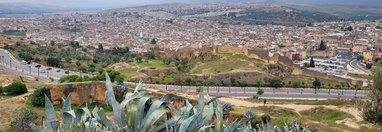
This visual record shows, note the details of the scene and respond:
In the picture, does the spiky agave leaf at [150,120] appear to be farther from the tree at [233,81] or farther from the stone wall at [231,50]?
the stone wall at [231,50]

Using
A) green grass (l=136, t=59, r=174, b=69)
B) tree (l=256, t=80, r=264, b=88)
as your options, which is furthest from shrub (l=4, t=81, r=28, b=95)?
green grass (l=136, t=59, r=174, b=69)

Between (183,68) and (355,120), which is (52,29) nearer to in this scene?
(183,68)

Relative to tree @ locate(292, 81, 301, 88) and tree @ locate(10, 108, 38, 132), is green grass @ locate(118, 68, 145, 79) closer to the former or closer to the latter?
tree @ locate(292, 81, 301, 88)

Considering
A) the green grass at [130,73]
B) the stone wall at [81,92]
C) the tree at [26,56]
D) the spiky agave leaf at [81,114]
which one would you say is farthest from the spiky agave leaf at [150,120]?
the tree at [26,56]

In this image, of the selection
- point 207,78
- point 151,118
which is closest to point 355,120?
point 151,118

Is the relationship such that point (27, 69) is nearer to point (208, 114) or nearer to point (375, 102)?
point (375, 102)

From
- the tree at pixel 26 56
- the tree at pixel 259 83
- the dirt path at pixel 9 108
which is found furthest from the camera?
the tree at pixel 26 56
